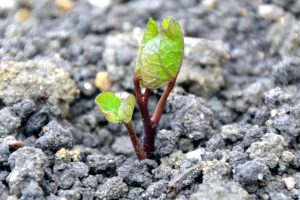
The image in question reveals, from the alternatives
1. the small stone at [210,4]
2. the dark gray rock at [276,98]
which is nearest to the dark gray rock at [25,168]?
the dark gray rock at [276,98]

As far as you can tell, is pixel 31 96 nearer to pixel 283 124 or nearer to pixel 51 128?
pixel 51 128

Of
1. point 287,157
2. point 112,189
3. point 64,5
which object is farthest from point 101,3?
point 287,157

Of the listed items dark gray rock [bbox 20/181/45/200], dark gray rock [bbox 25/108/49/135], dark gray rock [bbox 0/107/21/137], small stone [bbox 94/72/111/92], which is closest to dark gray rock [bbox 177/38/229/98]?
small stone [bbox 94/72/111/92]

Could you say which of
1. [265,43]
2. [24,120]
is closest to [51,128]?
[24,120]

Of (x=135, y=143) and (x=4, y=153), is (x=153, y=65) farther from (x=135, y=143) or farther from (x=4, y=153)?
(x=4, y=153)

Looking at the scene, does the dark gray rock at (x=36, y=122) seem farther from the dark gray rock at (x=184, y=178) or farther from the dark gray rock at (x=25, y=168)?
the dark gray rock at (x=184, y=178)
